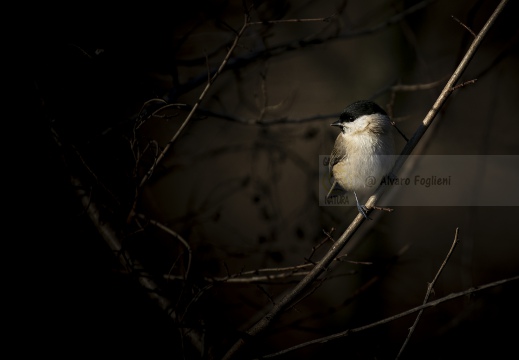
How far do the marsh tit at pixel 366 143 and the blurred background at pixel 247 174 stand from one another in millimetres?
136

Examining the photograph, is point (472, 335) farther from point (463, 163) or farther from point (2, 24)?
point (2, 24)

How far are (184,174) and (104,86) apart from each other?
2115 millimetres

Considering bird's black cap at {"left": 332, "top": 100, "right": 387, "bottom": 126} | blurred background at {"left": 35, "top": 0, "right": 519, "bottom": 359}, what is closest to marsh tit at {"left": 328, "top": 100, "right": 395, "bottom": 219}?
bird's black cap at {"left": 332, "top": 100, "right": 387, "bottom": 126}

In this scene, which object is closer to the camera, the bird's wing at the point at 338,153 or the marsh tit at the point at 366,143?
the marsh tit at the point at 366,143

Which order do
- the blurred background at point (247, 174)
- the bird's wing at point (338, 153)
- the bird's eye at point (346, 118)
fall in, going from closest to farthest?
the blurred background at point (247, 174), the bird's eye at point (346, 118), the bird's wing at point (338, 153)

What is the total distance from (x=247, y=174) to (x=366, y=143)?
52.4 inches

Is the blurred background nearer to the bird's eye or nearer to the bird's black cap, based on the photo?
the bird's black cap

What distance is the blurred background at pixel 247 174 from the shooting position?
1788mm

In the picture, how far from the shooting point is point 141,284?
1714 millimetres

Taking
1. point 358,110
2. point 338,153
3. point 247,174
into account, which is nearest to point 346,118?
point 358,110

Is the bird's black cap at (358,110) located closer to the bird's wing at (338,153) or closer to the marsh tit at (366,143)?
the marsh tit at (366,143)

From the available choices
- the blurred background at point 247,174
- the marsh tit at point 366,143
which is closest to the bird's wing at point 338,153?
the marsh tit at point 366,143

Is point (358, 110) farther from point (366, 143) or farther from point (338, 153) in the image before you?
point (338, 153)

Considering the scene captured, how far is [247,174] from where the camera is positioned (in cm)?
306
